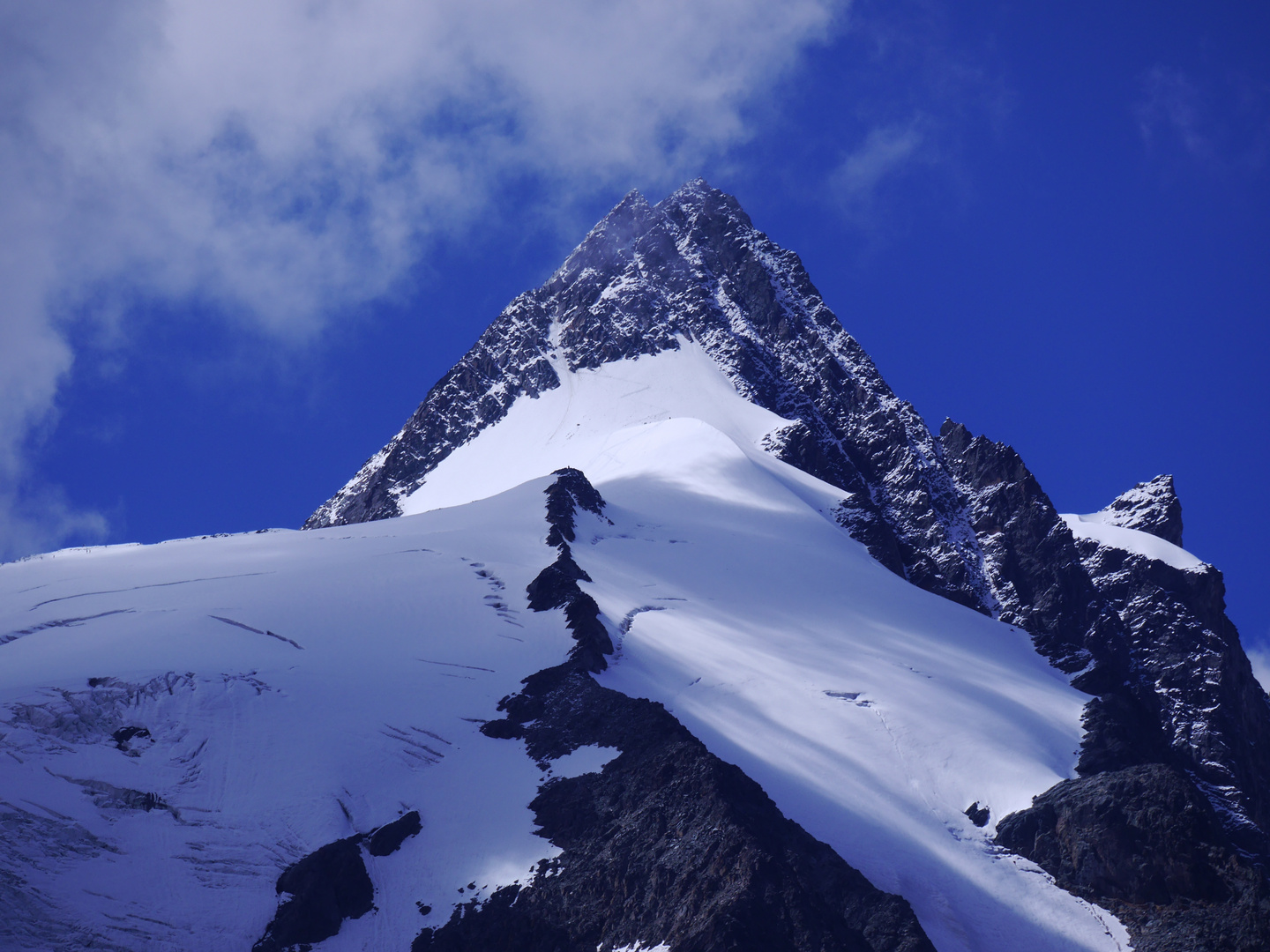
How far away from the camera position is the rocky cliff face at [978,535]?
39.7 meters

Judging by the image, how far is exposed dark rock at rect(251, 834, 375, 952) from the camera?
110 ft

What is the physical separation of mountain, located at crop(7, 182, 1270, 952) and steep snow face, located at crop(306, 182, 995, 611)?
87.0ft

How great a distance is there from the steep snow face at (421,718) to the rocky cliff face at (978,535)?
9.40 feet

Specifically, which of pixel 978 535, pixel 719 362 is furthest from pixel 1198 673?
pixel 719 362

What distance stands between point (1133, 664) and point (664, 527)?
54346 mm

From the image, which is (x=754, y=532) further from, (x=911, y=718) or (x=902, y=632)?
(x=911, y=718)

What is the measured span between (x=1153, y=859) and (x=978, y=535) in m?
75.9

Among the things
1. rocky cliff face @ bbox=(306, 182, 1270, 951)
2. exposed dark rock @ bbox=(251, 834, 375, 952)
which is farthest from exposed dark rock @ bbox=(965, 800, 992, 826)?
exposed dark rock @ bbox=(251, 834, 375, 952)

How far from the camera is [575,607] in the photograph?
2117 inches

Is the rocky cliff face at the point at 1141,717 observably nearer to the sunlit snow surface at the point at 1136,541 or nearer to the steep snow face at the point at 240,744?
the sunlit snow surface at the point at 1136,541

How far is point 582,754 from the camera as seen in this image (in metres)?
42.0

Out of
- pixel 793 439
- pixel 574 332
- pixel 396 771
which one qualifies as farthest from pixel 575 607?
pixel 574 332

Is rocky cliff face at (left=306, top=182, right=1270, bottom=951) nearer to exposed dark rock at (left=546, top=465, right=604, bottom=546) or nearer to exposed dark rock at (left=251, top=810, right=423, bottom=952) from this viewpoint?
exposed dark rock at (left=251, top=810, right=423, bottom=952)

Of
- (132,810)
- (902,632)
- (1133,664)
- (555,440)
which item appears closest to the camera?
(132,810)
